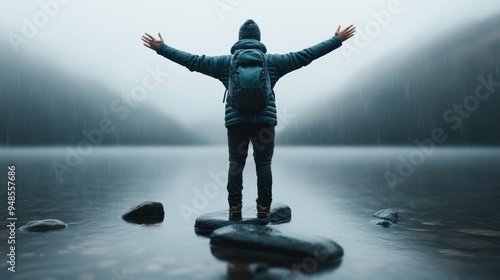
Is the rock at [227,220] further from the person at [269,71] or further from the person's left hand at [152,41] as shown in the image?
the person's left hand at [152,41]

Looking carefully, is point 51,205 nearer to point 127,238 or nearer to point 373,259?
point 127,238

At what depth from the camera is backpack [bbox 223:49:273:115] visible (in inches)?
220

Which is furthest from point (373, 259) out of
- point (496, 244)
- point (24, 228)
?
point (24, 228)

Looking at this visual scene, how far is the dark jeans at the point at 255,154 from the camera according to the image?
5.98 m

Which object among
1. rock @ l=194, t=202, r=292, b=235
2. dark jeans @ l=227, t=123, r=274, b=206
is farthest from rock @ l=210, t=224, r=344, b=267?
dark jeans @ l=227, t=123, r=274, b=206

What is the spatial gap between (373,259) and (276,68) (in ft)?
10.6

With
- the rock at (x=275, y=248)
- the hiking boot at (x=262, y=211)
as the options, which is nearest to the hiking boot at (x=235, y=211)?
Answer: the hiking boot at (x=262, y=211)

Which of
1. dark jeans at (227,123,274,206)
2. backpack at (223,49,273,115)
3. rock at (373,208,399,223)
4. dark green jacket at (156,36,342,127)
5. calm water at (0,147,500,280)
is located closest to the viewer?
calm water at (0,147,500,280)

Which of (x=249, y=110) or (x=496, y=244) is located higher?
(x=249, y=110)

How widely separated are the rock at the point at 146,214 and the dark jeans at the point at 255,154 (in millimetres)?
1933

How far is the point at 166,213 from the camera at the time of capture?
8.15 m

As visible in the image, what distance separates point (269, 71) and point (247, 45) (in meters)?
0.54

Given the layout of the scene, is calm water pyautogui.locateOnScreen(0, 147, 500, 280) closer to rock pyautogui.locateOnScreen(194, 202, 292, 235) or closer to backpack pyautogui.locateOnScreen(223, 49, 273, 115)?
rock pyautogui.locateOnScreen(194, 202, 292, 235)

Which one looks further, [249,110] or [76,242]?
[249,110]
